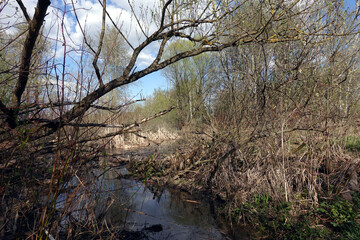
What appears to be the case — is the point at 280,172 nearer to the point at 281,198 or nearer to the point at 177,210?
the point at 281,198

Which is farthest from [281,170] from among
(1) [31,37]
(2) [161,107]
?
(2) [161,107]

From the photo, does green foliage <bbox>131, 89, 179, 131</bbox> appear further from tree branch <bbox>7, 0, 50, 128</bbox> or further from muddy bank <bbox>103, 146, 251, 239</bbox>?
tree branch <bbox>7, 0, 50, 128</bbox>

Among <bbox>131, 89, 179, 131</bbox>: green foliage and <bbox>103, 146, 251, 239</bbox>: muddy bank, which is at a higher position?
<bbox>131, 89, 179, 131</bbox>: green foliage

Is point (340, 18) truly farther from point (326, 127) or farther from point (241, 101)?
point (241, 101)

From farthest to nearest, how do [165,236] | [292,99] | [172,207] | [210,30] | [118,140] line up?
[118,140], [172,207], [210,30], [292,99], [165,236]

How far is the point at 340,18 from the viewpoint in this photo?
406 cm

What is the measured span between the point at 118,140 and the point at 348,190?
11.0 metres

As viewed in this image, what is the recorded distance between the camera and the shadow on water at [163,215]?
3.67 meters

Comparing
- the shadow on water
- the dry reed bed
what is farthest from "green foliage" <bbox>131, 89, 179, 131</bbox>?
the dry reed bed

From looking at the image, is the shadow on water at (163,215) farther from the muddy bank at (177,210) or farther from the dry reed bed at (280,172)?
the dry reed bed at (280,172)

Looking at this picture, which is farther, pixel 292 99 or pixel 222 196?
pixel 222 196

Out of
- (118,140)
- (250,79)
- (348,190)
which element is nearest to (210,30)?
(250,79)

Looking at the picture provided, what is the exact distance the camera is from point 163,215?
4.43m

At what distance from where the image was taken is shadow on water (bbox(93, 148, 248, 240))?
12.0 feet
